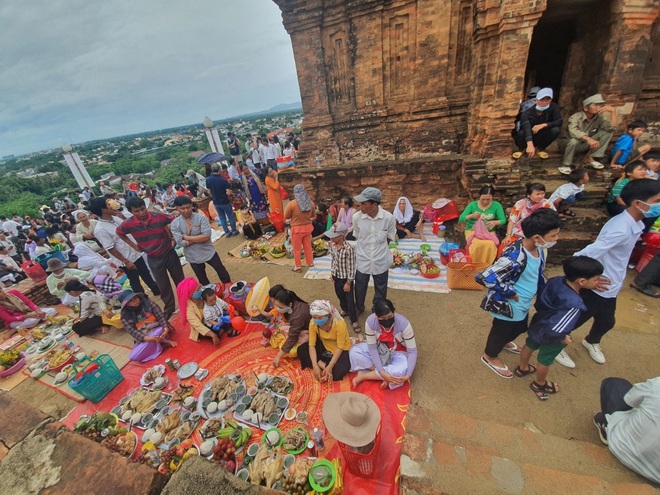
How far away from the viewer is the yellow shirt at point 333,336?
119 inches

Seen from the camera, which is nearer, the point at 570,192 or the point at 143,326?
the point at 143,326

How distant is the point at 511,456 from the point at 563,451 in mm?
391

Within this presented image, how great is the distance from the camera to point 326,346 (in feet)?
10.7

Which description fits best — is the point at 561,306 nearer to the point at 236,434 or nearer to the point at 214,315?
the point at 236,434

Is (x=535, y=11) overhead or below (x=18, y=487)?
overhead

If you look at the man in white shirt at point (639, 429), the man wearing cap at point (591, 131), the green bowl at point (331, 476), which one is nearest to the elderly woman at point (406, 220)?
the man wearing cap at point (591, 131)

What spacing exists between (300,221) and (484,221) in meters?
3.37

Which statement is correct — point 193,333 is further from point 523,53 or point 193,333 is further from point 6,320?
point 523,53

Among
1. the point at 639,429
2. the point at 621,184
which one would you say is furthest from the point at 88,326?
the point at 621,184

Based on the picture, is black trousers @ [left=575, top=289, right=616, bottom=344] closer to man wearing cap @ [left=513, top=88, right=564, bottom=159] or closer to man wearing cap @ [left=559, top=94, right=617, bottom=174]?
man wearing cap @ [left=559, top=94, right=617, bottom=174]

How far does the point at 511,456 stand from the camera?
1982 millimetres

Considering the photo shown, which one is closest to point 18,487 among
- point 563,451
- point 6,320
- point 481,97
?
point 563,451

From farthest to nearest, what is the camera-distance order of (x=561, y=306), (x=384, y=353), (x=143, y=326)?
(x=143, y=326) < (x=384, y=353) < (x=561, y=306)

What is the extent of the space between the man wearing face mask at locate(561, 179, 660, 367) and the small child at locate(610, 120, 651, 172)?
3394mm
